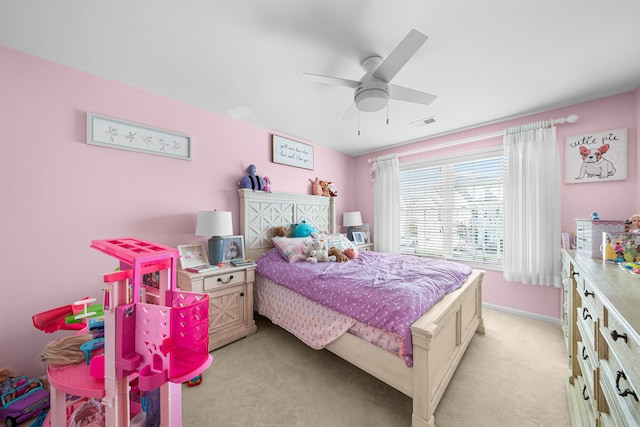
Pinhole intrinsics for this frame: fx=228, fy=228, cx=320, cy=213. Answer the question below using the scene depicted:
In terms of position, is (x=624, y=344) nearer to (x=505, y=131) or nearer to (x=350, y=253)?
(x=350, y=253)

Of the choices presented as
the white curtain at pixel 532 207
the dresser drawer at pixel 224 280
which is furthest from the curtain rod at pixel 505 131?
the dresser drawer at pixel 224 280

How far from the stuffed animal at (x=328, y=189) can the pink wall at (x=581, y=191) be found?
2043 millimetres

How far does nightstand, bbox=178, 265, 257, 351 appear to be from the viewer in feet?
Answer: 7.13

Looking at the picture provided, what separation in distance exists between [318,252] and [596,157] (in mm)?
3154

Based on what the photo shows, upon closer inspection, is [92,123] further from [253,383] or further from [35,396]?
[253,383]

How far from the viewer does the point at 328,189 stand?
13.2 feet

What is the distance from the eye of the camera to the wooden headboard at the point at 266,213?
2.92 m

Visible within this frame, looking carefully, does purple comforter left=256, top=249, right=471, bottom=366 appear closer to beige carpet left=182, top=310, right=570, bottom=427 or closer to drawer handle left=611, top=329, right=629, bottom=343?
beige carpet left=182, top=310, right=570, bottom=427

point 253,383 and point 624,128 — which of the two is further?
point 624,128

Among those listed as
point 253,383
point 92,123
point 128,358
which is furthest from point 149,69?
point 253,383

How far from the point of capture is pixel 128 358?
2.95 feet

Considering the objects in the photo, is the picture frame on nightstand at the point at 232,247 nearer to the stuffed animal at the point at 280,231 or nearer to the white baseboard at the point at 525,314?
the stuffed animal at the point at 280,231

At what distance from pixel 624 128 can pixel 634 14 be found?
1476 millimetres

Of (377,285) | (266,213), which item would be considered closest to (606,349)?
(377,285)
